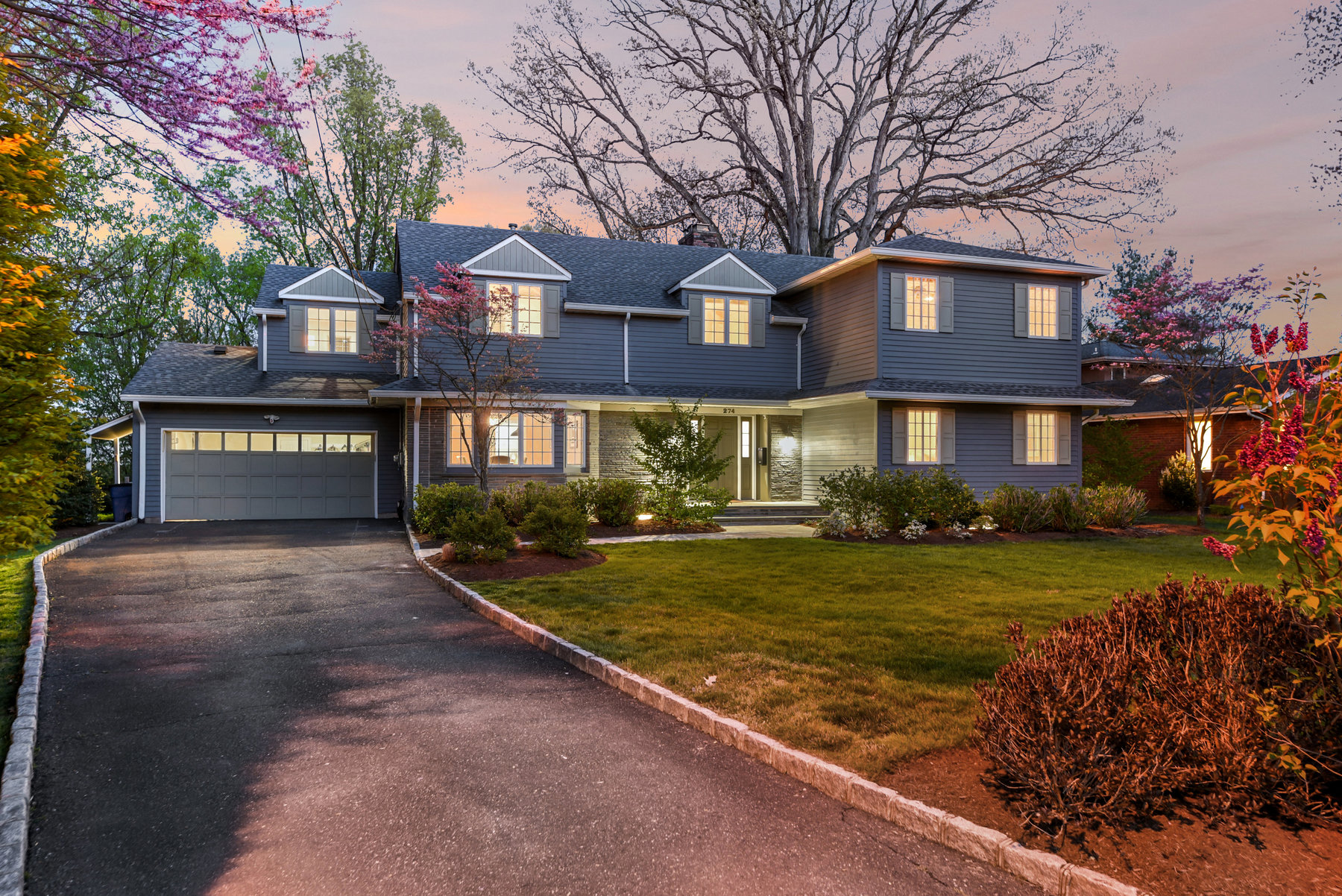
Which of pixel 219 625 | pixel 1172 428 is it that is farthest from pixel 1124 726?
pixel 1172 428

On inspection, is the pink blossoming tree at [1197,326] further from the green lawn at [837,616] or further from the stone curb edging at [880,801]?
the stone curb edging at [880,801]

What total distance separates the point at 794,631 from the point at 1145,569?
6825 millimetres

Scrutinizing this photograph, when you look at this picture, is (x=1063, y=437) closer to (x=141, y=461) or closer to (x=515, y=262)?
(x=515, y=262)

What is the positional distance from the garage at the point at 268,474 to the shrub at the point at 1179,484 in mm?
22865

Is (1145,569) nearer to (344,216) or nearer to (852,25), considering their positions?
(852,25)

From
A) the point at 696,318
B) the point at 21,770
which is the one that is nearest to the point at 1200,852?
the point at 21,770

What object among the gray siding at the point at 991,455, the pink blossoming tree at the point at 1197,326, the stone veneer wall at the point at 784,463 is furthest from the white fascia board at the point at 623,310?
the pink blossoming tree at the point at 1197,326

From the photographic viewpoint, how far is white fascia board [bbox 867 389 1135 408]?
55.0 ft

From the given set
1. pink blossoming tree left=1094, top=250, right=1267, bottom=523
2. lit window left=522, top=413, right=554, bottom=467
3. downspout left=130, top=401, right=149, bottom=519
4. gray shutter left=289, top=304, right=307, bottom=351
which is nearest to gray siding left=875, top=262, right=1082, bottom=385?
pink blossoming tree left=1094, top=250, right=1267, bottom=523

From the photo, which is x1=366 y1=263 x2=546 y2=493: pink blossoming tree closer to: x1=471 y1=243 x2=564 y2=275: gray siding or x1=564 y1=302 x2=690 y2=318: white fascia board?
x1=471 y1=243 x2=564 y2=275: gray siding

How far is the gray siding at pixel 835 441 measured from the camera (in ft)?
57.9

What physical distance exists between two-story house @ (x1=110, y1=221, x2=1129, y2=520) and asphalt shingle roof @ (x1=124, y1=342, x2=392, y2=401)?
9 centimetres

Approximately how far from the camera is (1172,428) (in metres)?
23.3

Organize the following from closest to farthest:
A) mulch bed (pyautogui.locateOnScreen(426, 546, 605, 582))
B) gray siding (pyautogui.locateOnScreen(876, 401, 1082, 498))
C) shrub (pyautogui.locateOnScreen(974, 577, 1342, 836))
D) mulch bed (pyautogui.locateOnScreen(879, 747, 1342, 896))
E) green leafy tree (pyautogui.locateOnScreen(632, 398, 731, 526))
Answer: mulch bed (pyautogui.locateOnScreen(879, 747, 1342, 896))
shrub (pyautogui.locateOnScreen(974, 577, 1342, 836))
mulch bed (pyautogui.locateOnScreen(426, 546, 605, 582))
green leafy tree (pyautogui.locateOnScreen(632, 398, 731, 526))
gray siding (pyautogui.locateOnScreen(876, 401, 1082, 498))
